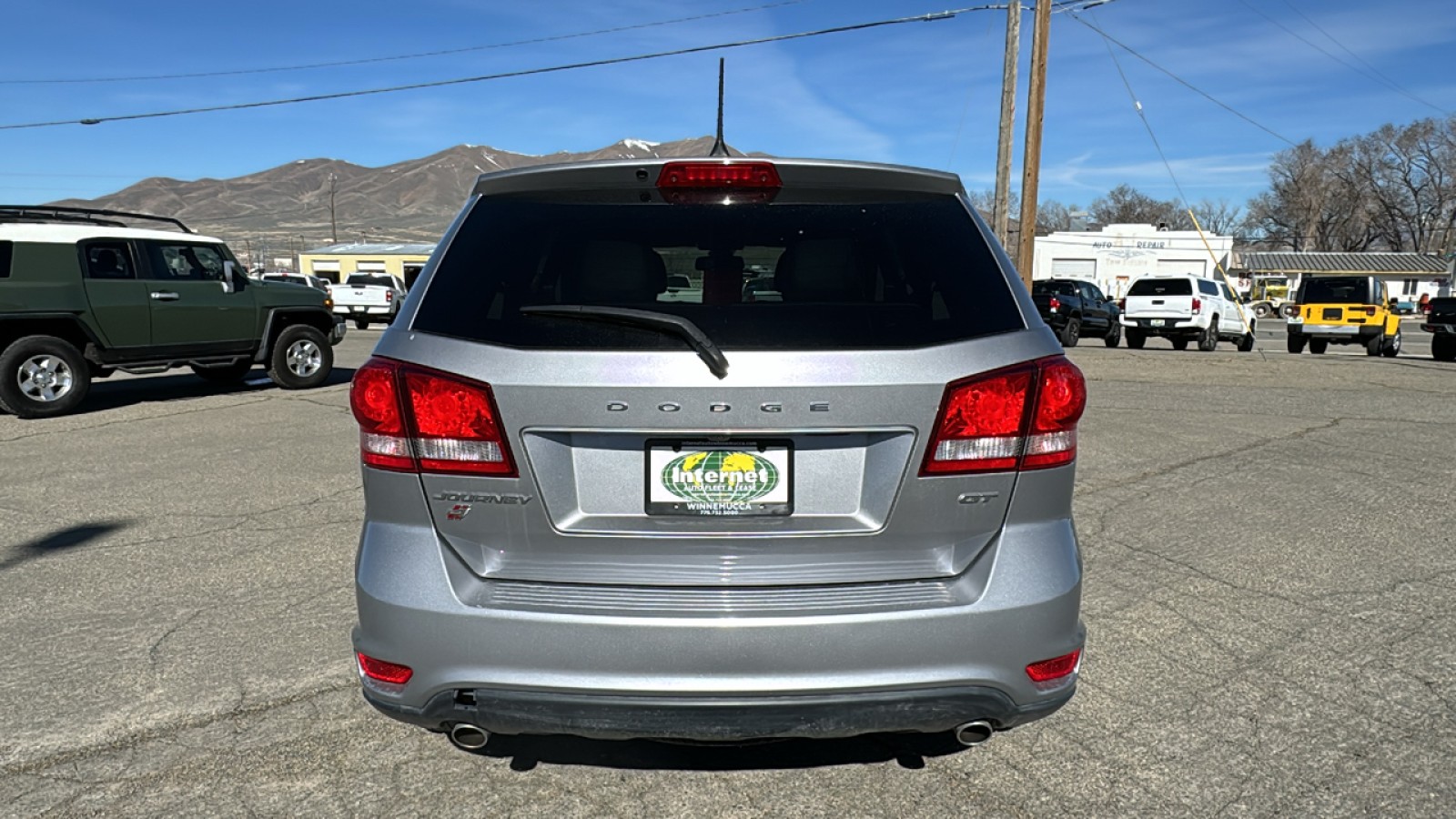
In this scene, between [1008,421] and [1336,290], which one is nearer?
[1008,421]

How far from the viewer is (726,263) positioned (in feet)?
8.23

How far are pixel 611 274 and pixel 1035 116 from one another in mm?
17865

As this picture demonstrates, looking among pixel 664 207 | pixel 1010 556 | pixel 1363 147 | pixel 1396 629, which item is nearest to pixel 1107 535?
pixel 1396 629

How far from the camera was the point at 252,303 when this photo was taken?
38.3 ft

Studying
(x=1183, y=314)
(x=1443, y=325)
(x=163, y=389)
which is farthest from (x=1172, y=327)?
(x=163, y=389)

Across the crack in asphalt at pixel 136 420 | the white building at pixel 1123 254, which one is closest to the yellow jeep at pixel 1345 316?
the crack in asphalt at pixel 136 420

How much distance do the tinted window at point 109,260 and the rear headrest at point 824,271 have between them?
10442 mm

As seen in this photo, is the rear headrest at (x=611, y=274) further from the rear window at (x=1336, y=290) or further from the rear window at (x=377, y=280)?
the rear window at (x=377, y=280)

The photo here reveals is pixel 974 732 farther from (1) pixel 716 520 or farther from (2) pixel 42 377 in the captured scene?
(2) pixel 42 377

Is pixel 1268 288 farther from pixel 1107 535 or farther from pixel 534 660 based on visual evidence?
pixel 534 660

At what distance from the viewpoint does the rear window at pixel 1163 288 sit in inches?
907

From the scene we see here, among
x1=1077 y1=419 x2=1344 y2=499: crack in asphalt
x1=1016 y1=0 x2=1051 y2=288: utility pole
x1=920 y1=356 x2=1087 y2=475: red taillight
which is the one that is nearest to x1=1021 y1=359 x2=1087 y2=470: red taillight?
x1=920 y1=356 x2=1087 y2=475: red taillight

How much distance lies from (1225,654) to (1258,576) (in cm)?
118

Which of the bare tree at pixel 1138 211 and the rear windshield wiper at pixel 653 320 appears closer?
the rear windshield wiper at pixel 653 320
